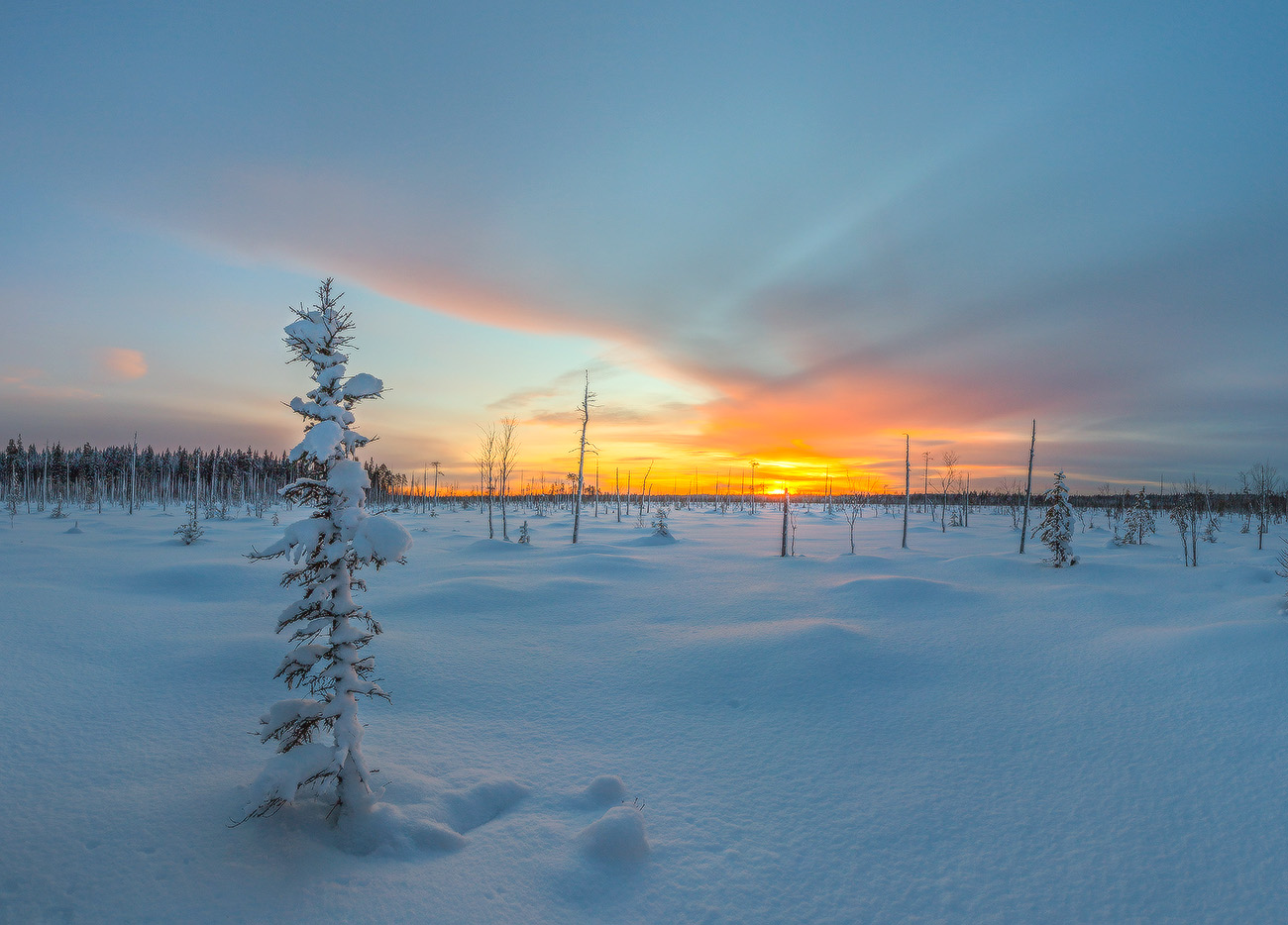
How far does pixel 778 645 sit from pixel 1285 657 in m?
7.14

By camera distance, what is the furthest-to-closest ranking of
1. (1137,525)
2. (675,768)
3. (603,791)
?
(1137,525) → (675,768) → (603,791)

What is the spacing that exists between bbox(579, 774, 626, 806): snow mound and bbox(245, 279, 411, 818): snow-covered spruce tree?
2011 millimetres

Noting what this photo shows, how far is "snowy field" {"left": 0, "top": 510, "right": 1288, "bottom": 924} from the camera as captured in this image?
4207 millimetres

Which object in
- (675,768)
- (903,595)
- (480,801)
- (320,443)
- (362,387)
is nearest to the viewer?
(320,443)

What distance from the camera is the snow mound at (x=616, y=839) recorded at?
4691 millimetres

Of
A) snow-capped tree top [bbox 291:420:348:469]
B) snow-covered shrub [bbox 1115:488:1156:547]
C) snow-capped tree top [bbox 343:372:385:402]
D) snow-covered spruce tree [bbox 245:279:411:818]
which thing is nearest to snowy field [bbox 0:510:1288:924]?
snow-covered spruce tree [bbox 245:279:411:818]

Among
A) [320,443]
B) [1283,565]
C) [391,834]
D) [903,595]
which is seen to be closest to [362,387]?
[320,443]

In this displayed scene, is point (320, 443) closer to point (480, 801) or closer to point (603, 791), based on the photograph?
point (480, 801)

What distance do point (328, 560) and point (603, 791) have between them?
3459 mm

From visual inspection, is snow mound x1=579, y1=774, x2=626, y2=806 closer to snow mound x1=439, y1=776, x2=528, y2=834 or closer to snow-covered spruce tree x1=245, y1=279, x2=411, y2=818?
snow mound x1=439, y1=776, x2=528, y2=834

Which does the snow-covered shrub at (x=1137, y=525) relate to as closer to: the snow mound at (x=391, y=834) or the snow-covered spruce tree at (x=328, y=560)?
the snow mound at (x=391, y=834)

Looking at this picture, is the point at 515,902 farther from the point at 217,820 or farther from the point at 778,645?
the point at 778,645

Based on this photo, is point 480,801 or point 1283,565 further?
point 1283,565

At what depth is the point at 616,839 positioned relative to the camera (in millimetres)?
4758
